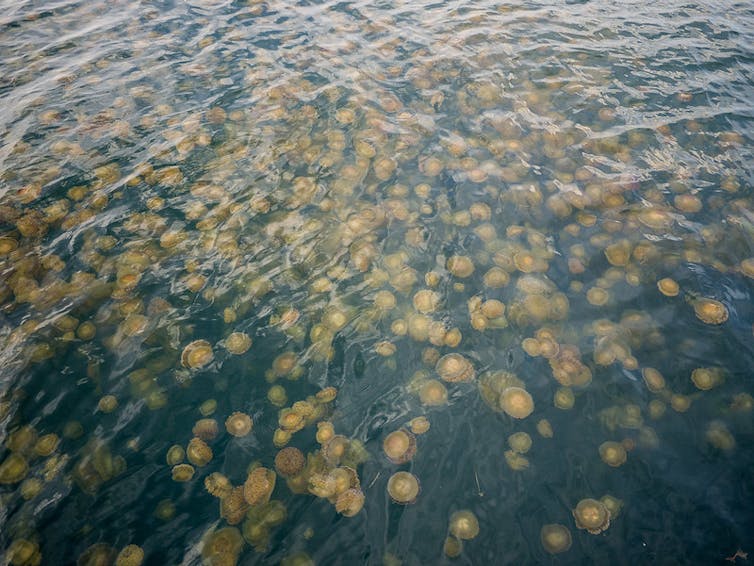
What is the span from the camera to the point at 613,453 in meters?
3.41

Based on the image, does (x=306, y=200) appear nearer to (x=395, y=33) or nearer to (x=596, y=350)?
(x=596, y=350)

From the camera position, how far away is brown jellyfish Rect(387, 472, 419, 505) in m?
3.26

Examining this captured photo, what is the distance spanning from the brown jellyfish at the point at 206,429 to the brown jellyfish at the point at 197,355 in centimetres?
58

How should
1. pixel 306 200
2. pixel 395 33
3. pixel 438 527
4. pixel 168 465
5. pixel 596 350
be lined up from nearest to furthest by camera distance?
1. pixel 438 527
2. pixel 168 465
3. pixel 596 350
4. pixel 306 200
5. pixel 395 33

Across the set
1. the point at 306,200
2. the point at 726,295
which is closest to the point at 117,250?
the point at 306,200

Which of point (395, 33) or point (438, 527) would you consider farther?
point (395, 33)

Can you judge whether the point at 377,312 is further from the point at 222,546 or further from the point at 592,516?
the point at 592,516

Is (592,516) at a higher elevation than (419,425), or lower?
lower

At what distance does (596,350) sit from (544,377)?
2.10 ft

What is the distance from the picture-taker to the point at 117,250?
4.68 meters

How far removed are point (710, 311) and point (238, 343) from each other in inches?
199

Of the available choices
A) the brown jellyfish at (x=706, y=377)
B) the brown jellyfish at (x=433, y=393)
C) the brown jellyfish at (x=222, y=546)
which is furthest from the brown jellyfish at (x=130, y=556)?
the brown jellyfish at (x=706, y=377)

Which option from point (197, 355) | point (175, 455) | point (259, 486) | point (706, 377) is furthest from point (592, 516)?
point (197, 355)

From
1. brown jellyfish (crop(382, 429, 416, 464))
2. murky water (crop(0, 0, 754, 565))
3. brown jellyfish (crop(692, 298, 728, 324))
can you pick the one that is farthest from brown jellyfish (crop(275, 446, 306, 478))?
brown jellyfish (crop(692, 298, 728, 324))
